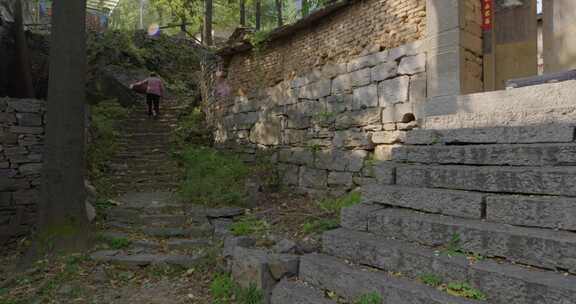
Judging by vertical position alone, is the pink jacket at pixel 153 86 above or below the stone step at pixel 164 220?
above

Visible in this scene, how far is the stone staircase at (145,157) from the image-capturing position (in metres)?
7.73

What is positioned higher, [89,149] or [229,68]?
[229,68]

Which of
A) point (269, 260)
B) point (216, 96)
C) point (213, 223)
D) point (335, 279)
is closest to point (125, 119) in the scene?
point (216, 96)

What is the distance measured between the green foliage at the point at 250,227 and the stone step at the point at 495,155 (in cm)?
203

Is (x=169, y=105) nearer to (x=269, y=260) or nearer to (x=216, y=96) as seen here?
(x=216, y=96)

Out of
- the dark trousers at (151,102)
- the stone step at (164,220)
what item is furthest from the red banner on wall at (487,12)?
the dark trousers at (151,102)

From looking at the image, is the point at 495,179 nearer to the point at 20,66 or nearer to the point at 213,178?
the point at 213,178

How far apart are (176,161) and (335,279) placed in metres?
6.51

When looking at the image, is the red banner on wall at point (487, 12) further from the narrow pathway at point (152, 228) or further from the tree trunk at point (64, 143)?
the tree trunk at point (64, 143)

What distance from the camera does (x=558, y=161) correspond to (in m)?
2.87

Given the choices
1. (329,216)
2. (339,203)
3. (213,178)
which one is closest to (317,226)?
(329,216)

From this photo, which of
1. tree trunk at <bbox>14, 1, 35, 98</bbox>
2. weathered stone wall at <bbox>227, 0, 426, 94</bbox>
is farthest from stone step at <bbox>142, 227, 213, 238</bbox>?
tree trunk at <bbox>14, 1, 35, 98</bbox>

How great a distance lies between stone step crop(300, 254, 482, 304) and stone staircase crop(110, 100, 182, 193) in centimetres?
512

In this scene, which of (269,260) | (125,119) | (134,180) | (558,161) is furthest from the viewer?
(125,119)
